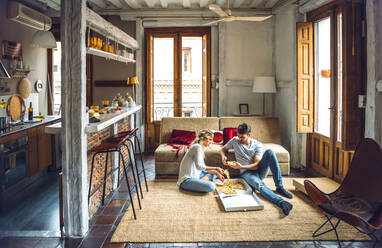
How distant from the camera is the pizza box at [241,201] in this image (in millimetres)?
3777

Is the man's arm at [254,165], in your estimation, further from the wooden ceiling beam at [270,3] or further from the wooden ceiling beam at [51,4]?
the wooden ceiling beam at [51,4]

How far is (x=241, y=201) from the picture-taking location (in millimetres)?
3963

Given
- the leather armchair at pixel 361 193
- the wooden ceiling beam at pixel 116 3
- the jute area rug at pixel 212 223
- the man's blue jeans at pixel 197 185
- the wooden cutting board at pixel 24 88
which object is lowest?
the jute area rug at pixel 212 223

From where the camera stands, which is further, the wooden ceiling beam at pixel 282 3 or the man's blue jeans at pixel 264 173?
the wooden ceiling beam at pixel 282 3

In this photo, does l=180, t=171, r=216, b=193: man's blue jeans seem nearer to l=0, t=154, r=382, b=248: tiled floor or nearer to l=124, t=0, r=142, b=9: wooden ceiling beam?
l=0, t=154, r=382, b=248: tiled floor

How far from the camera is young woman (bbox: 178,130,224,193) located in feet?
14.1

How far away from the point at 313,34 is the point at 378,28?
6.03 ft

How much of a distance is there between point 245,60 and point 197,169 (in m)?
3.52

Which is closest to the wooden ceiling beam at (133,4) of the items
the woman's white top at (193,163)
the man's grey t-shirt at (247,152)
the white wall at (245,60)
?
the white wall at (245,60)

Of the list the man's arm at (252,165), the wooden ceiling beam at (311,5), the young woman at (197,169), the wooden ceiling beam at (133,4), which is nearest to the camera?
the young woman at (197,169)

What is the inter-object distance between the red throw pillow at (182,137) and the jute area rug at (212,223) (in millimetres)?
1598

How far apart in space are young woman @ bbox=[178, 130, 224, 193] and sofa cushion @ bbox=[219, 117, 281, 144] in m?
1.76

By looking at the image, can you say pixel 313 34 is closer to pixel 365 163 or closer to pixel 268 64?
pixel 268 64

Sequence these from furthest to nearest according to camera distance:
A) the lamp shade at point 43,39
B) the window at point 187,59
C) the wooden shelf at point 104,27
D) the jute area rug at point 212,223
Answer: the window at point 187,59
the lamp shade at point 43,39
the wooden shelf at point 104,27
the jute area rug at point 212,223
